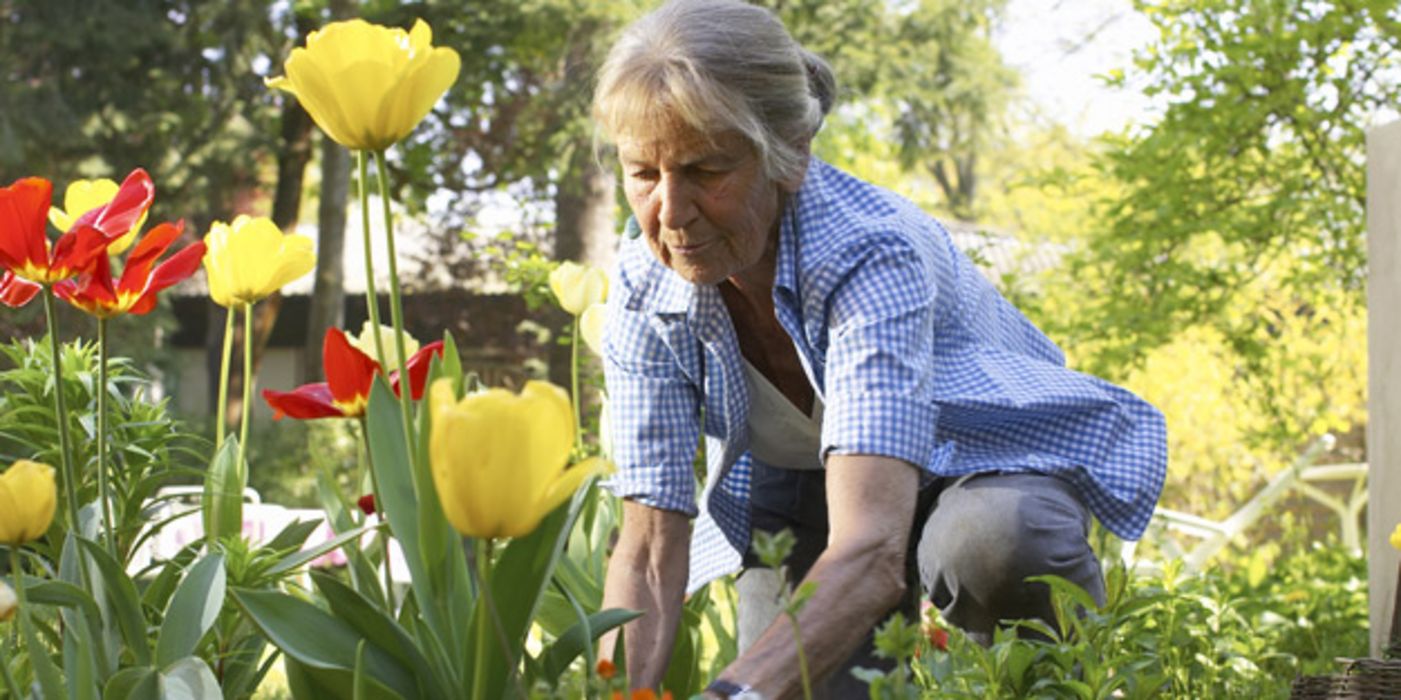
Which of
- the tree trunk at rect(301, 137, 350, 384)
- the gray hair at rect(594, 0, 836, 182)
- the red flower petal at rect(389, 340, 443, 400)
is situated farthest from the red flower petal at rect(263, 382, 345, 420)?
the tree trunk at rect(301, 137, 350, 384)

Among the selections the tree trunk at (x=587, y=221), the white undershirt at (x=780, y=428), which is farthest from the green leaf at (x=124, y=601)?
the tree trunk at (x=587, y=221)

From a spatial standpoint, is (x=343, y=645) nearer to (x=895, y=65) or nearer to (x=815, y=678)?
(x=815, y=678)

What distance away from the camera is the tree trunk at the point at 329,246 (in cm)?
1221

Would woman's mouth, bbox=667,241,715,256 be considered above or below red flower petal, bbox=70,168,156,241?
Answer: below

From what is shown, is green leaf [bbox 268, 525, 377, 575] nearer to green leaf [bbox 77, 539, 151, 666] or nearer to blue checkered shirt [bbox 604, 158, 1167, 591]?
green leaf [bbox 77, 539, 151, 666]

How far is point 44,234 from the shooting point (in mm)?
1941

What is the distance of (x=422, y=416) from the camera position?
5.21 feet

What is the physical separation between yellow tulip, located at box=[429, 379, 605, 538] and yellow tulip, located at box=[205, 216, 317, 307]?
1207mm

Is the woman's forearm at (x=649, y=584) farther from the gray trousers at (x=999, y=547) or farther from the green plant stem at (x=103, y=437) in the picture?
the green plant stem at (x=103, y=437)

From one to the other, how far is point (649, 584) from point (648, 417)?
0.80 ft

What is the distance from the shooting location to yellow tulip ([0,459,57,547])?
5.03 ft

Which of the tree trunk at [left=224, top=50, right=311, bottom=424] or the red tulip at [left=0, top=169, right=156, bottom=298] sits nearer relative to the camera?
the red tulip at [left=0, top=169, right=156, bottom=298]

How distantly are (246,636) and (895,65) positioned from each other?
10.5m

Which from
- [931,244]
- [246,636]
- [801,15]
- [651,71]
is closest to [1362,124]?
[931,244]
